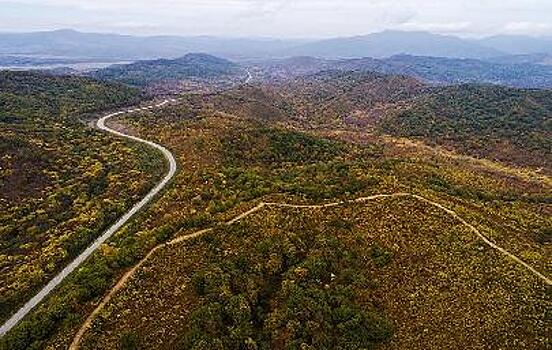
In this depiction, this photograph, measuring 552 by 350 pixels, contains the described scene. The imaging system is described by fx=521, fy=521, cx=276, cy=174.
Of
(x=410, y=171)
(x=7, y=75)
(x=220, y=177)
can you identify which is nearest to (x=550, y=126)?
(x=410, y=171)

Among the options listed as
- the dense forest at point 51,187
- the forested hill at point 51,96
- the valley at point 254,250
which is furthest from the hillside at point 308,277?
the forested hill at point 51,96

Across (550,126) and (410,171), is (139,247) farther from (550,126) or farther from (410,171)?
(550,126)

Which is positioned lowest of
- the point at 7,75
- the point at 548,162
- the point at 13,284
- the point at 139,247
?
the point at 548,162

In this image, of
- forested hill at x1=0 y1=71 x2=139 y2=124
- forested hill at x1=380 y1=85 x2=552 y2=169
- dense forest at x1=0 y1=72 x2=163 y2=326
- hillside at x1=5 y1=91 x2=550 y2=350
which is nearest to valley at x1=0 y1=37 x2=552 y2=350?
hillside at x1=5 y1=91 x2=550 y2=350

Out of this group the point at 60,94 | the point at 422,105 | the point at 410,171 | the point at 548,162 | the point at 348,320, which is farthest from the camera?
the point at 422,105

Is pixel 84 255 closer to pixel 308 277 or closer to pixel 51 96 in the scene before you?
pixel 308 277

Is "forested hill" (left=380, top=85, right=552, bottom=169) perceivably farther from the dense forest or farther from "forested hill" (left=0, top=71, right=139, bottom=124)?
the dense forest
